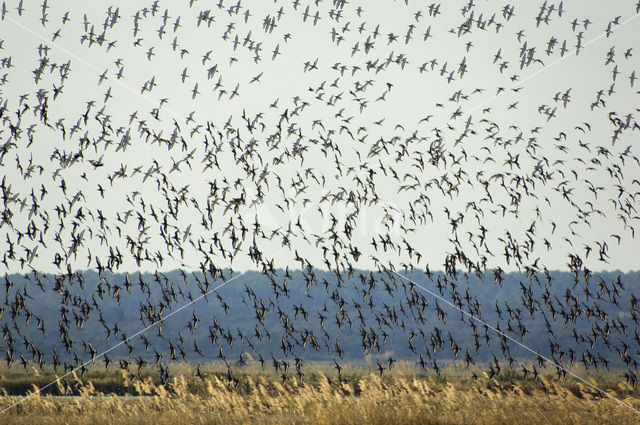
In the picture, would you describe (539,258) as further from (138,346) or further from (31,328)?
(31,328)

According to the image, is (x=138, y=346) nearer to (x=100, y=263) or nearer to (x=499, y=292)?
(x=499, y=292)

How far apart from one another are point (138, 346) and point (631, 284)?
67651 millimetres

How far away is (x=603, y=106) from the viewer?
3156cm

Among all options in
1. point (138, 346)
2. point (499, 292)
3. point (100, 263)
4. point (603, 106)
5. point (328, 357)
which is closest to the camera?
point (100, 263)

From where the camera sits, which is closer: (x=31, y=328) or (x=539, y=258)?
(x=539, y=258)

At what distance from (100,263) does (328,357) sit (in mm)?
47884

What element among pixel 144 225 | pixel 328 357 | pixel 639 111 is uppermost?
pixel 639 111

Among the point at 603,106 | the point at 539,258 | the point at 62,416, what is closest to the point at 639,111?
the point at 603,106

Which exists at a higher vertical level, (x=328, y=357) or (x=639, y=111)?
(x=639, y=111)

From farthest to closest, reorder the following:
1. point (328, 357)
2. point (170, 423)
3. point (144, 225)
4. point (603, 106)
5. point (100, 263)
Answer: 1. point (328, 357)
2. point (603, 106)
3. point (144, 225)
4. point (100, 263)
5. point (170, 423)

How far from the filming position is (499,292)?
97500 mm

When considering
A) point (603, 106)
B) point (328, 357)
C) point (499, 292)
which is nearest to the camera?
point (603, 106)

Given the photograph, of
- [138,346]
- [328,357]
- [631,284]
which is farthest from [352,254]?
[631,284]

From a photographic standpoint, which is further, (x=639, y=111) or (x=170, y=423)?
(x=639, y=111)
